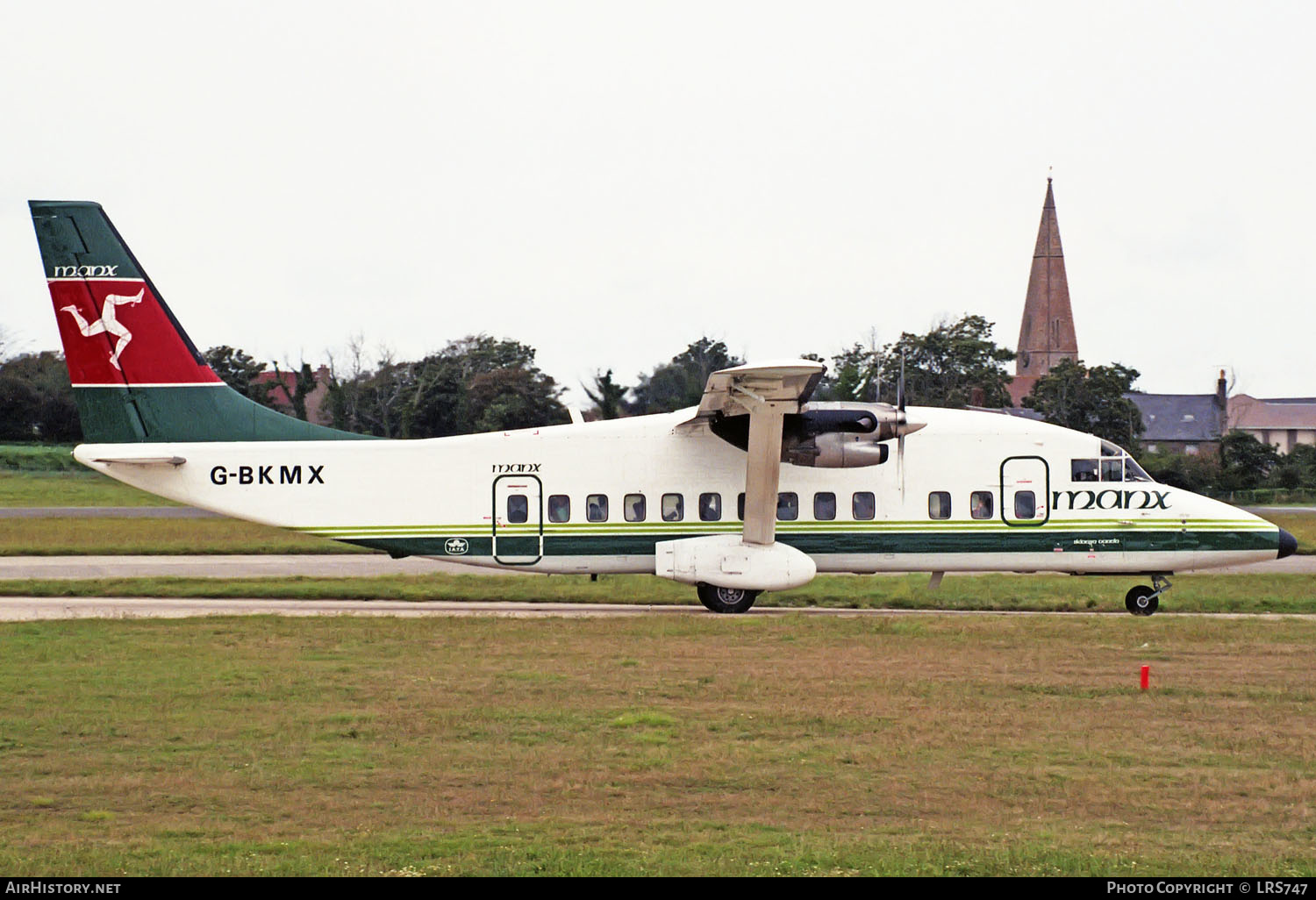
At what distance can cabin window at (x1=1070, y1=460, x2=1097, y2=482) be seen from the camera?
21531 mm

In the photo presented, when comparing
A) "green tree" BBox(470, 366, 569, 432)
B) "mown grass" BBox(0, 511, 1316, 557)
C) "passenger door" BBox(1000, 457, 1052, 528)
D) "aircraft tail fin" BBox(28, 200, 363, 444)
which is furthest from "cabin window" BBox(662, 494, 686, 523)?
"green tree" BBox(470, 366, 569, 432)

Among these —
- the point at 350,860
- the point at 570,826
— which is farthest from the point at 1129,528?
the point at 350,860

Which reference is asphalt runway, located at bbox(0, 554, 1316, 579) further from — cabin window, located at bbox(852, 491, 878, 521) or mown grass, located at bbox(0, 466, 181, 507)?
mown grass, located at bbox(0, 466, 181, 507)

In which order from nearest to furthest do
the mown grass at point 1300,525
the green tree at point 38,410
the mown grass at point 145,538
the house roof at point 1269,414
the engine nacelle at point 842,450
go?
the engine nacelle at point 842,450
the mown grass at point 145,538
the mown grass at point 1300,525
the green tree at point 38,410
the house roof at point 1269,414

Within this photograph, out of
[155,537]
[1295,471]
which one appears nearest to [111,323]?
[155,537]

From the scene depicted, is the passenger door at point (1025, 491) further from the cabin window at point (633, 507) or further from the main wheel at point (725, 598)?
the cabin window at point (633, 507)

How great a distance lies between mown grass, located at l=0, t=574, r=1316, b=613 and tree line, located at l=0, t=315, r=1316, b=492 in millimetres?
7945

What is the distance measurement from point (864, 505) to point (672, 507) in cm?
299

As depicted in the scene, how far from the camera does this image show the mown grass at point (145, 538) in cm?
3291

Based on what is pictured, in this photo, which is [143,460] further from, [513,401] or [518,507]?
[513,401]

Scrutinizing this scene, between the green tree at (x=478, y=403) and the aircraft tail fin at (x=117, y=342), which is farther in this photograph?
the green tree at (x=478, y=403)

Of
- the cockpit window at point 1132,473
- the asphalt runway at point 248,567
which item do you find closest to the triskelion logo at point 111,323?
the asphalt runway at point 248,567

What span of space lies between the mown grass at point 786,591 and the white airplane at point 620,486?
61.3 inches

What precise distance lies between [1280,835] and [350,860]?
18.8 ft
